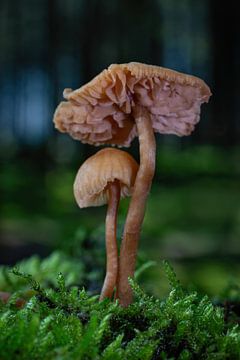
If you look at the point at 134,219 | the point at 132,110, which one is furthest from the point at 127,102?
the point at 134,219

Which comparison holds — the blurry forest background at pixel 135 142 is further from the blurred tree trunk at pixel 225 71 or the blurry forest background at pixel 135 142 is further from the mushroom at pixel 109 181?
the mushroom at pixel 109 181

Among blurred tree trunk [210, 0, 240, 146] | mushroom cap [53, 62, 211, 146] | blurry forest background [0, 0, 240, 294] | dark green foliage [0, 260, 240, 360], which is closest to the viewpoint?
dark green foliage [0, 260, 240, 360]

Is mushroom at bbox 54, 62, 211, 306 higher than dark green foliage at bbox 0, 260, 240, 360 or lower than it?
higher

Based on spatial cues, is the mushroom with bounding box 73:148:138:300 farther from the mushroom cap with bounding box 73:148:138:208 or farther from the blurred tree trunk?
the blurred tree trunk

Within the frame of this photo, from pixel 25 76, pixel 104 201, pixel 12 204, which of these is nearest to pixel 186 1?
pixel 25 76

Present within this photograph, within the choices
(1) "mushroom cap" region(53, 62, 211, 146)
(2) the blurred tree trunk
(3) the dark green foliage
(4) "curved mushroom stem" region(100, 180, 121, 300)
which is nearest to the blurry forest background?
(2) the blurred tree trunk

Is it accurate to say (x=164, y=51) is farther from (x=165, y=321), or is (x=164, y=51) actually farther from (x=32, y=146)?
(x=165, y=321)

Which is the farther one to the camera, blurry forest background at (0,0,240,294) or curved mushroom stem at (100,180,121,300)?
blurry forest background at (0,0,240,294)
